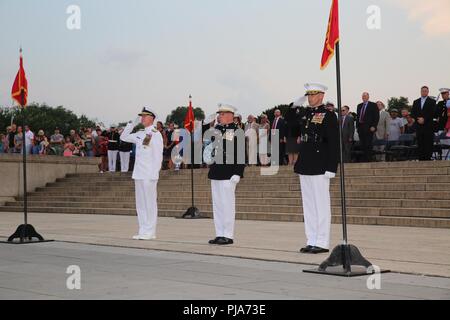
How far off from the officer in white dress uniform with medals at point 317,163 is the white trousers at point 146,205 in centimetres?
367

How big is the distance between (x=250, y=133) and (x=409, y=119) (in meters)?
4.99

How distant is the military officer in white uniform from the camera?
537 inches

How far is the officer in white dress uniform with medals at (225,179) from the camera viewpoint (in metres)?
12.2

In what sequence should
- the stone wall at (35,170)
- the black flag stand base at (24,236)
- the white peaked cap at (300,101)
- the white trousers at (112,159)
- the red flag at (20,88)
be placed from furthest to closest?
the white trousers at (112,159)
the stone wall at (35,170)
the red flag at (20,88)
the black flag stand base at (24,236)
the white peaked cap at (300,101)

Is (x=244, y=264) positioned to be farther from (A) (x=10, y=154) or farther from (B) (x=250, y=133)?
(A) (x=10, y=154)

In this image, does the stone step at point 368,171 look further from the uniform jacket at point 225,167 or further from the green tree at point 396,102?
the green tree at point 396,102

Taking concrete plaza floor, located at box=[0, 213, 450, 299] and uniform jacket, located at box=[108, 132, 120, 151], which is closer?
concrete plaza floor, located at box=[0, 213, 450, 299]

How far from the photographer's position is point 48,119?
392 feet

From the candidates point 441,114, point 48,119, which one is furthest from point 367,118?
point 48,119

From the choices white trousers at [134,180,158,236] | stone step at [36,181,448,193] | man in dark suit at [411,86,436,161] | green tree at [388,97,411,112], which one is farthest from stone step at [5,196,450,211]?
green tree at [388,97,411,112]

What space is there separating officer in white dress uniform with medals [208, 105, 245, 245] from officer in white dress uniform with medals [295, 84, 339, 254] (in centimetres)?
163

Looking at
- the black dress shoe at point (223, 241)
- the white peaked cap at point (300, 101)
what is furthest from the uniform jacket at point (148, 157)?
the white peaked cap at point (300, 101)

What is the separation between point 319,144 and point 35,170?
20.3 meters

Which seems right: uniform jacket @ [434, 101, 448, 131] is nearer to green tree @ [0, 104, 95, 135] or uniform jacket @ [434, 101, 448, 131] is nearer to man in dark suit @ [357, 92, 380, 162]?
man in dark suit @ [357, 92, 380, 162]
